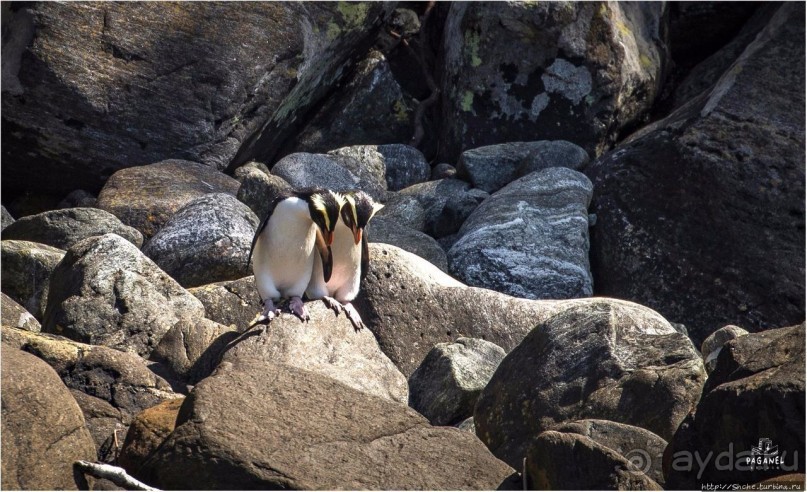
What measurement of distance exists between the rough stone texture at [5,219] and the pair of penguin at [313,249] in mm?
4768

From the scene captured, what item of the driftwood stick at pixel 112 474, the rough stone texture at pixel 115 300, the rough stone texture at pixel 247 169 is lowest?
the rough stone texture at pixel 247 169

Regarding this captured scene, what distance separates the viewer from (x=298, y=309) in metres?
7.88

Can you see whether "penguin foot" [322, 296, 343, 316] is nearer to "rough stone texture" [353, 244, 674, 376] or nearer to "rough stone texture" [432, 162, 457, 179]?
"rough stone texture" [353, 244, 674, 376]

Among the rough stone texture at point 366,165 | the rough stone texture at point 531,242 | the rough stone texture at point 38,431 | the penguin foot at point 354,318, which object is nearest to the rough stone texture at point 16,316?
the penguin foot at point 354,318

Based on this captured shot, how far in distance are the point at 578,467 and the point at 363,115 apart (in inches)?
399

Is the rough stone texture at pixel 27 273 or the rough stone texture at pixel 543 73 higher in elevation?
the rough stone texture at pixel 543 73

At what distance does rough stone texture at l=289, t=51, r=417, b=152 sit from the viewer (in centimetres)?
1494

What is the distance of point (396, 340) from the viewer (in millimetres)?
8992

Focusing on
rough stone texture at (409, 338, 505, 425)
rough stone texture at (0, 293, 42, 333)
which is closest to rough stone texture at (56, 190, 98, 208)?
rough stone texture at (0, 293, 42, 333)

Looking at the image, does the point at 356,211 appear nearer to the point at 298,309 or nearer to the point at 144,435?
the point at 298,309

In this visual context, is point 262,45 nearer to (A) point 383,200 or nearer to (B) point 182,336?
(A) point 383,200

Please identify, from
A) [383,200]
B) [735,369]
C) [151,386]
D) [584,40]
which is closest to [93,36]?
[383,200]

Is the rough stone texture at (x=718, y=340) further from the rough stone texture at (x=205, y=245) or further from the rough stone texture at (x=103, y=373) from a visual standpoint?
the rough stone texture at (x=103, y=373)

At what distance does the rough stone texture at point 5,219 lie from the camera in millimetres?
12328
